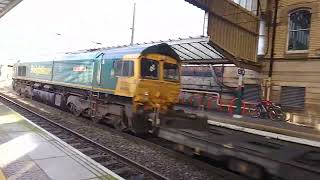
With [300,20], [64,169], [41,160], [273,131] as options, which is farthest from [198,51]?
[64,169]

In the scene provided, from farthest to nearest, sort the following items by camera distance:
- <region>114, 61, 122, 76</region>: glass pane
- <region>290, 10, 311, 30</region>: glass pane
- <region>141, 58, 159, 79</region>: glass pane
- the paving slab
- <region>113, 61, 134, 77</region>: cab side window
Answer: <region>290, 10, 311, 30</region>: glass pane, <region>114, 61, 122, 76</region>: glass pane, <region>113, 61, 134, 77</region>: cab side window, <region>141, 58, 159, 79</region>: glass pane, the paving slab

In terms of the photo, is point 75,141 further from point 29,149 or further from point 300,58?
point 300,58

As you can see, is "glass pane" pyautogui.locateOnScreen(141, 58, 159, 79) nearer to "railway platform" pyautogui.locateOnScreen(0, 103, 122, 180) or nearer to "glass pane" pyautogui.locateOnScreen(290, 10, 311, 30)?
"railway platform" pyautogui.locateOnScreen(0, 103, 122, 180)

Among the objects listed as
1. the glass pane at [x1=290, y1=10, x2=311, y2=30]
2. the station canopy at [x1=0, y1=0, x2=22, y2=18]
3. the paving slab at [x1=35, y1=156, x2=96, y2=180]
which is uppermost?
the glass pane at [x1=290, y1=10, x2=311, y2=30]

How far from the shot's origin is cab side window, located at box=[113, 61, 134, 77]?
47.1 ft

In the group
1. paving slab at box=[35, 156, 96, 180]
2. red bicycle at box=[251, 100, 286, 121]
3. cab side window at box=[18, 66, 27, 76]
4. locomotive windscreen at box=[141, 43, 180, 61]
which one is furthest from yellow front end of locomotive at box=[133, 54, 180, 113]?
cab side window at box=[18, 66, 27, 76]

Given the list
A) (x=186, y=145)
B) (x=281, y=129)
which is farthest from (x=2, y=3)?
(x=281, y=129)

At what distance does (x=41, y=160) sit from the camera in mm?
9086

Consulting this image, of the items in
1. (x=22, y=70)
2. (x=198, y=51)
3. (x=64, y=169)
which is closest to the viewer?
(x=64, y=169)

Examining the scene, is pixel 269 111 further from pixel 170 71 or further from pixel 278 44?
pixel 170 71

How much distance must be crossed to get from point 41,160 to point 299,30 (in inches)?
650

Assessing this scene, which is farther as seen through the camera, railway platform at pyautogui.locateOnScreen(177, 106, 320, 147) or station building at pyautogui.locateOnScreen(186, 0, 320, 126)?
station building at pyautogui.locateOnScreen(186, 0, 320, 126)

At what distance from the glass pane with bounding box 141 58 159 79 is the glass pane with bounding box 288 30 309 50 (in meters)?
10.0

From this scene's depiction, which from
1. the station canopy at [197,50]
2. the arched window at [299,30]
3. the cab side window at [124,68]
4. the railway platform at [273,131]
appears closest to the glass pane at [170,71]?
the cab side window at [124,68]
